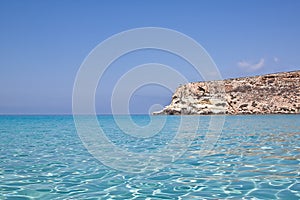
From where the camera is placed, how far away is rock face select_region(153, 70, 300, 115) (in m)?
60.1

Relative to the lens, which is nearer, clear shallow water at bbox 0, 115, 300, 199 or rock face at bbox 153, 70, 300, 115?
clear shallow water at bbox 0, 115, 300, 199

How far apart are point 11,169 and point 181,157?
15.1 feet

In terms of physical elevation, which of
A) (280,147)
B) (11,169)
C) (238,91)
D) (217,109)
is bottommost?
(11,169)

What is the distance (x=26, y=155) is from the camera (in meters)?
10.3

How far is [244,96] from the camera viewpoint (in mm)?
64750

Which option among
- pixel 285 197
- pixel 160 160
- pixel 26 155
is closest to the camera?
pixel 285 197

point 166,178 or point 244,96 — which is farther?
point 244,96

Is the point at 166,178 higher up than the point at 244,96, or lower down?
lower down

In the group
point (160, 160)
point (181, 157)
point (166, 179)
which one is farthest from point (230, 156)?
point (166, 179)

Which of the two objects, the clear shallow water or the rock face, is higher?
the rock face

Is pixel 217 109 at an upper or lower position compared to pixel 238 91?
lower

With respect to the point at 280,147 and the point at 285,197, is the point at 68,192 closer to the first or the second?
the point at 285,197

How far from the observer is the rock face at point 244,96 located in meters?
60.1

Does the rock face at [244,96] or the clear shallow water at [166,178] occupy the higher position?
the rock face at [244,96]
